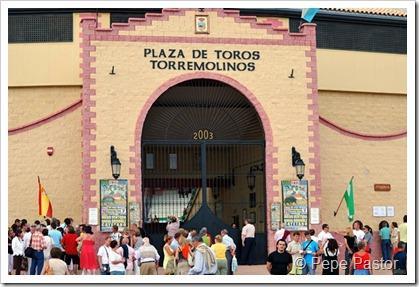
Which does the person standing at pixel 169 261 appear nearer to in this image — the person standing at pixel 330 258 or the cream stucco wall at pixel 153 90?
the person standing at pixel 330 258

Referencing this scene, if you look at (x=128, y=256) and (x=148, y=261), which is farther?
(x=128, y=256)

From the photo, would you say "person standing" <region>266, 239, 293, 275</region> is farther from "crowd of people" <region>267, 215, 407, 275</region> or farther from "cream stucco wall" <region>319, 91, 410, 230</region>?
"cream stucco wall" <region>319, 91, 410, 230</region>

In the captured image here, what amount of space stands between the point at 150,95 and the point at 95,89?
4.85 ft

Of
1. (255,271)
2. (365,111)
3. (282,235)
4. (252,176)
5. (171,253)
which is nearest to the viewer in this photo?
(171,253)

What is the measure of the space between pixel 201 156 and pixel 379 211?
21.6 feet

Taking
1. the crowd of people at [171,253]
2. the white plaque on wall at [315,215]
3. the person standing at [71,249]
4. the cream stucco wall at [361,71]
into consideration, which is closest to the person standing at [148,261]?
the crowd of people at [171,253]

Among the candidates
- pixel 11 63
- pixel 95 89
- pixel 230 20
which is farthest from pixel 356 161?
pixel 11 63

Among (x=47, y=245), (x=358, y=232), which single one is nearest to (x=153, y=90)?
(x=47, y=245)

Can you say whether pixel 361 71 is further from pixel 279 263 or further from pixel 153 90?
pixel 279 263

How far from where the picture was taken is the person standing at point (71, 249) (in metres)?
22.7

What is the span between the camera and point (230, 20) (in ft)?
86.3

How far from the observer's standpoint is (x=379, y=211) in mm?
29469

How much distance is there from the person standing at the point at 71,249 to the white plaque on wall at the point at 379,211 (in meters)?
10.5

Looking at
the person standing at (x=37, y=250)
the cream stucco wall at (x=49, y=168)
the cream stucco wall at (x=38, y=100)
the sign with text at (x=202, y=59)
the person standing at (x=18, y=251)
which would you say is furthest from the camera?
the cream stucco wall at (x=38, y=100)
